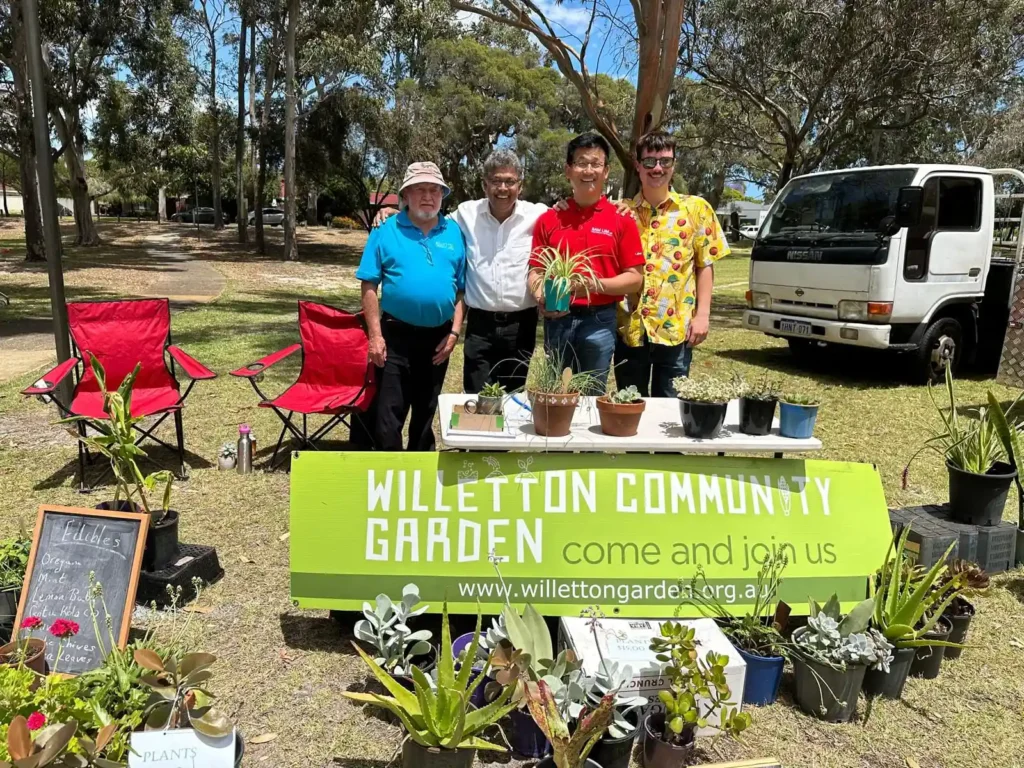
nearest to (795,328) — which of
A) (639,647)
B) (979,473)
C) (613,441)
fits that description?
(979,473)

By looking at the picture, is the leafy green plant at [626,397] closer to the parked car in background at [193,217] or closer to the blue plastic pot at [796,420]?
the blue plastic pot at [796,420]

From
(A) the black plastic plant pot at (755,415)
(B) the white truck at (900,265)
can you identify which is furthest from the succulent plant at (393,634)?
(B) the white truck at (900,265)

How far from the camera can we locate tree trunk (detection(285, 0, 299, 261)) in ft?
62.2

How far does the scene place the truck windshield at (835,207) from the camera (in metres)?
6.98

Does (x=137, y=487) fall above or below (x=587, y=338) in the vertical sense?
below

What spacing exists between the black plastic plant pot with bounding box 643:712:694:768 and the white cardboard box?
2.5 inches

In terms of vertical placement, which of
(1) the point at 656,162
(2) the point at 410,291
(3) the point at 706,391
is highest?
(1) the point at 656,162

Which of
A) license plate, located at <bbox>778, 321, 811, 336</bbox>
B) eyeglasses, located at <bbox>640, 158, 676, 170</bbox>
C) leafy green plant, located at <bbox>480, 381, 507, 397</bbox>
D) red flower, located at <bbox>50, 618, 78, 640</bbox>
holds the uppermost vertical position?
eyeglasses, located at <bbox>640, 158, 676, 170</bbox>

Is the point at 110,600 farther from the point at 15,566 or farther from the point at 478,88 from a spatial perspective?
the point at 478,88

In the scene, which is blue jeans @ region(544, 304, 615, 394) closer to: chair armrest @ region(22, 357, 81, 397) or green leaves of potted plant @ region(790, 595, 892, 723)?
green leaves of potted plant @ region(790, 595, 892, 723)

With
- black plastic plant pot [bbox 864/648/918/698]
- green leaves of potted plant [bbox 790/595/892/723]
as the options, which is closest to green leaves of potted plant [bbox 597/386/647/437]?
green leaves of potted plant [bbox 790/595/892/723]

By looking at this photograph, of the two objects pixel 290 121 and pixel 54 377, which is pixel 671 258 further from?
pixel 290 121

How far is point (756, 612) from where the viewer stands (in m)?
2.55

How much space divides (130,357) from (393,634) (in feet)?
10.2
